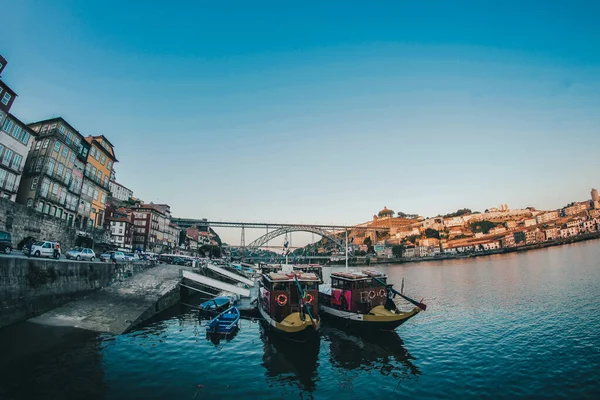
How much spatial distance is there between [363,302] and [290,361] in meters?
8.50

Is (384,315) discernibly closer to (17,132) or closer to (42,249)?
(42,249)

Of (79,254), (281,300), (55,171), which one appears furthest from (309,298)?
(55,171)

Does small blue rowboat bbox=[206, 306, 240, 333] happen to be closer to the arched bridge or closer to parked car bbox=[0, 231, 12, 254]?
parked car bbox=[0, 231, 12, 254]

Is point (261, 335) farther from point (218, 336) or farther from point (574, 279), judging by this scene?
point (574, 279)

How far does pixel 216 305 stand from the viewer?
97.4 ft

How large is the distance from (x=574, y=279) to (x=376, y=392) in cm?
5020

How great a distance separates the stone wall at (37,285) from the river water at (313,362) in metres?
1.52

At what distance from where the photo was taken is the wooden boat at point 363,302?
2223cm

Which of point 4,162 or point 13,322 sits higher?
point 4,162

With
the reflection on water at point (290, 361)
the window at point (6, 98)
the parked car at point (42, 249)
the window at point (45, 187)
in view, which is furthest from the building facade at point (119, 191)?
the reflection on water at point (290, 361)

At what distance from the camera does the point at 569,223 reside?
168875 millimetres

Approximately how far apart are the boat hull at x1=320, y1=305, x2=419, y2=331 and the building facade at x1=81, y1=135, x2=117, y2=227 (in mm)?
44237

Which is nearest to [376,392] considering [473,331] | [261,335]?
[261,335]

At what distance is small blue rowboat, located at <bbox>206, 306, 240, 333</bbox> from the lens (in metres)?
22.3
